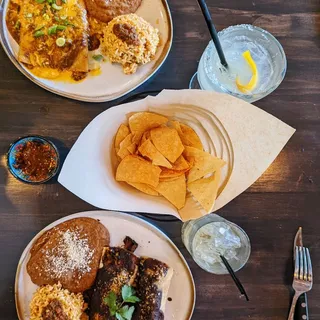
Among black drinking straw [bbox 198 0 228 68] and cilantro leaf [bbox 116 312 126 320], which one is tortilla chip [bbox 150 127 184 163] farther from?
cilantro leaf [bbox 116 312 126 320]

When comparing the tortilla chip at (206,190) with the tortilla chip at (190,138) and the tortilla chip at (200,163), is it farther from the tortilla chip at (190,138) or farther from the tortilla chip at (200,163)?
the tortilla chip at (190,138)

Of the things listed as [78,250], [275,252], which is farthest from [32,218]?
[275,252]

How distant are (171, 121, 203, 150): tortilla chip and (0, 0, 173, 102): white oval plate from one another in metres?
0.29

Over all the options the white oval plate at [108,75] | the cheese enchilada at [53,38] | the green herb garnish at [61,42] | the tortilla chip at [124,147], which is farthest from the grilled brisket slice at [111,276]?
the green herb garnish at [61,42]

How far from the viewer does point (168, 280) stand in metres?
2.07

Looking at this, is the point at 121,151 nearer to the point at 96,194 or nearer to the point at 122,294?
the point at 96,194

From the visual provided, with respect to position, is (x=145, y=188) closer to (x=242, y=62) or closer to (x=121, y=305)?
(x=121, y=305)

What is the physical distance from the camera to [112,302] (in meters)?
2.00

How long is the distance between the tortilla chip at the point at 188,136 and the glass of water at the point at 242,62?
0.24 meters

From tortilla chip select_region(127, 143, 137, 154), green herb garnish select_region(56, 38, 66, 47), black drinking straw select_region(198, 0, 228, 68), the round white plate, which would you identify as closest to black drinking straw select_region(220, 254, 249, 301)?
the round white plate

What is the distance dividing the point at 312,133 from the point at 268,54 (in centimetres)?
46

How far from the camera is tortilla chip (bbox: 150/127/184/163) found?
2004 mm

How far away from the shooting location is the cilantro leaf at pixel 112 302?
1.99 metres

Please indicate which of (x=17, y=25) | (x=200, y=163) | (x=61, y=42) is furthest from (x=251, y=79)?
(x=17, y=25)
